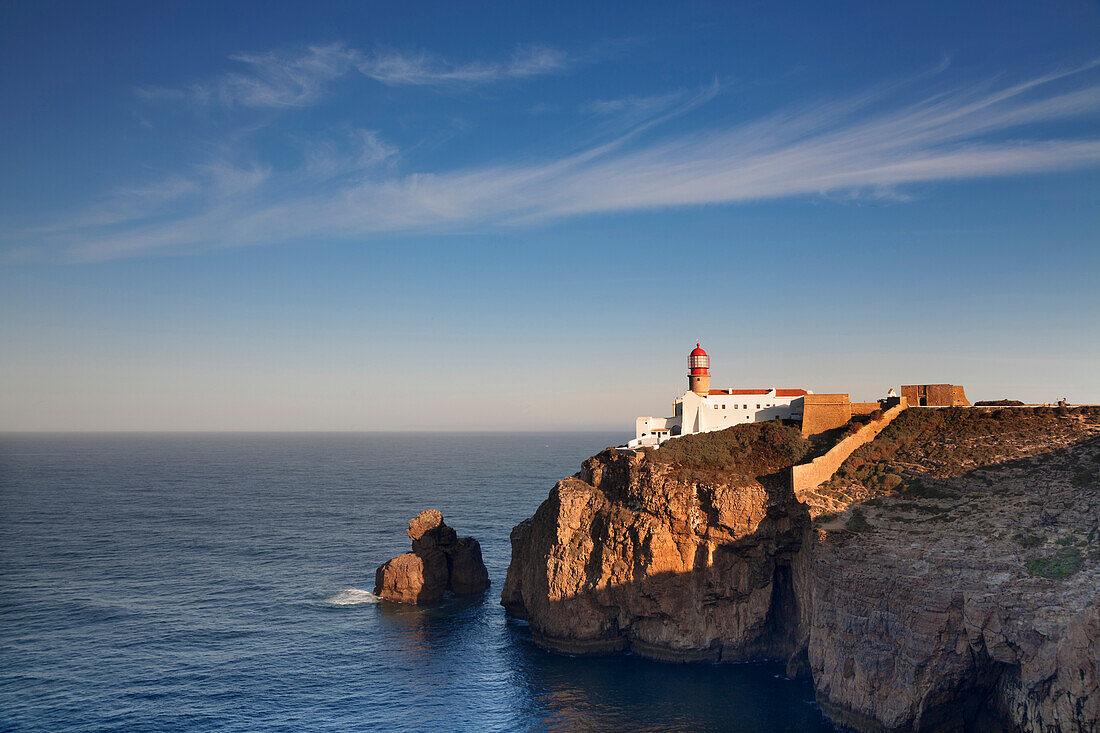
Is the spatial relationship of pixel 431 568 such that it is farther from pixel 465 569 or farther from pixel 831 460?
pixel 831 460

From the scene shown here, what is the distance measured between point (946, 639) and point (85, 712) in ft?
156

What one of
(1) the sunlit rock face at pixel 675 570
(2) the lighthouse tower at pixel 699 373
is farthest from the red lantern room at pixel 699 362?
(1) the sunlit rock face at pixel 675 570

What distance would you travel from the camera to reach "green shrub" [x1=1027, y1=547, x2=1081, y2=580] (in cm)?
3391

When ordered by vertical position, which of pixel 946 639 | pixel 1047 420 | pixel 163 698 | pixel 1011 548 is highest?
pixel 1047 420

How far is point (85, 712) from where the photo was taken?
39219 mm

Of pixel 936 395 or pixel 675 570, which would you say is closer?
pixel 675 570

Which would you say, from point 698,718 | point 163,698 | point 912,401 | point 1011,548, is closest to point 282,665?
point 163,698

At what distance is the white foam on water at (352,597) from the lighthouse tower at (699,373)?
37870mm

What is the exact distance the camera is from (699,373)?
72438 millimetres

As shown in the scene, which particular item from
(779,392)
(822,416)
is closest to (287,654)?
(822,416)

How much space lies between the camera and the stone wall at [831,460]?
47.6m

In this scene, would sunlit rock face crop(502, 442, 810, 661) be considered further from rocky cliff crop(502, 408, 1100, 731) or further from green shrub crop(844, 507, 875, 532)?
green shrub crop(844, 507, 875, 532)

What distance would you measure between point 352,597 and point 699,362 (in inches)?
1631

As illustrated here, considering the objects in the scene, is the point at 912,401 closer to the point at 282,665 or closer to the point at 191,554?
the point at 282,665
